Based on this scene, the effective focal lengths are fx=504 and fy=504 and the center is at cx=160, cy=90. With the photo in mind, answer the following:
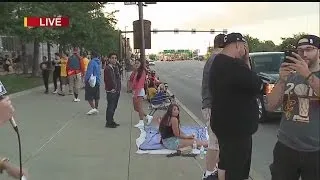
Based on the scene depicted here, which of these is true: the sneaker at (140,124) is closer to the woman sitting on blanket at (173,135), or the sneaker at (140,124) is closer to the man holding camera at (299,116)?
the woman sitting on blanket at (173,135)

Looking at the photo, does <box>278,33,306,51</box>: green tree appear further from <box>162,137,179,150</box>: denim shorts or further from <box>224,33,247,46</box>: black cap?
<box>162,137,179,150</box>: denim shorts

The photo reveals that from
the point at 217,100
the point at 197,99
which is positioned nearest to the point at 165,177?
the point at 217,100

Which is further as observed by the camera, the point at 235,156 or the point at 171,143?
the point at 171,143

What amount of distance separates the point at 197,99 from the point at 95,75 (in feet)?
19.5

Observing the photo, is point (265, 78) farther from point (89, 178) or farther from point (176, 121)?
point (89, 178)

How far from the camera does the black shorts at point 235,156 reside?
4.36 metres

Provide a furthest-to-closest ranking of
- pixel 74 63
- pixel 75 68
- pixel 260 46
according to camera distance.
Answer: pixel 260 46 → pixel 75 68 → pixel 74 63

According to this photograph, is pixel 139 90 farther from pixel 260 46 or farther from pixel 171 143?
pixel 260 46

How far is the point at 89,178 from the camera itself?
6.38 m

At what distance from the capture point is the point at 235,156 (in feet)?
14.4

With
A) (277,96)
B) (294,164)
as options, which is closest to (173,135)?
(277,96)

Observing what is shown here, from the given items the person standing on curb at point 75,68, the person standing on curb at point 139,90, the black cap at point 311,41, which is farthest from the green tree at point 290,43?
the person standing on curb at point 75,68

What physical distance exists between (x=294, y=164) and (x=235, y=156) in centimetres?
61

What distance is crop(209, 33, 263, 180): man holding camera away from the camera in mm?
4195
